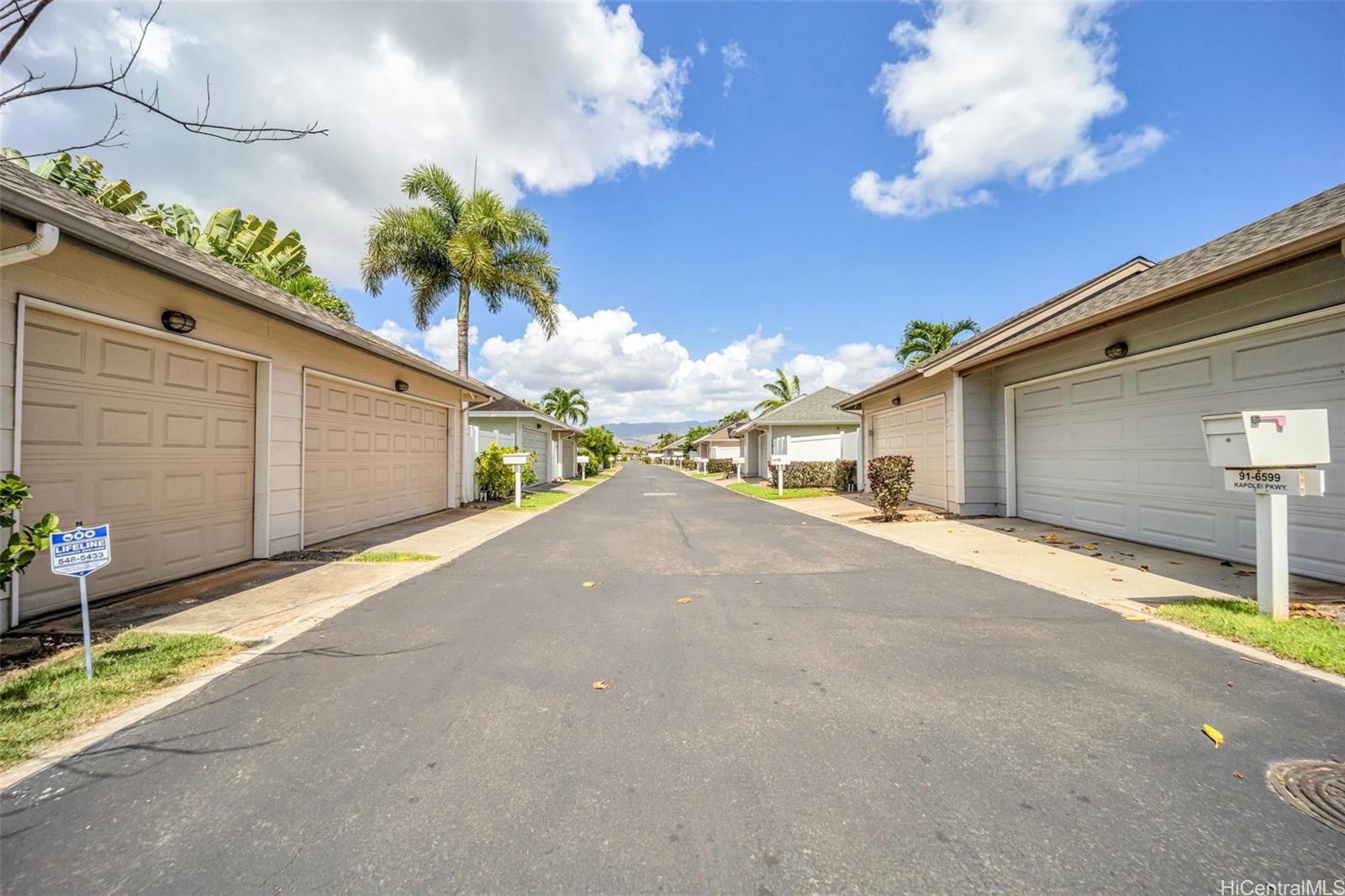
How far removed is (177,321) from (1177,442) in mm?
12539

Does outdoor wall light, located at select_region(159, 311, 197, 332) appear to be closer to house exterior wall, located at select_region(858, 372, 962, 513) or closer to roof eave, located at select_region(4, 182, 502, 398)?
roof eave, located at select_region(4, 182, 502, 398)

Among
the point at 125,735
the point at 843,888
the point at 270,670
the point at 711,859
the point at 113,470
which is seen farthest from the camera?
the point at 113,470

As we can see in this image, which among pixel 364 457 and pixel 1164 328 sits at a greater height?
A: pixel 1164 328

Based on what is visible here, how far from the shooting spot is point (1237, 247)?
698 cm

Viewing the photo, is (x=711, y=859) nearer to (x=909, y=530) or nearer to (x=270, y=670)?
(x=270, y=670)

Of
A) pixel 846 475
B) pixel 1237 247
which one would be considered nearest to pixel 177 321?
pixel 1237 247

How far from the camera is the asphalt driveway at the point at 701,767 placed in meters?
1.91

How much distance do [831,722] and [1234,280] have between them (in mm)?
7590

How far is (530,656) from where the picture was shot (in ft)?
12.7

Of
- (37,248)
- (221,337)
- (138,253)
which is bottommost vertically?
(221,337)

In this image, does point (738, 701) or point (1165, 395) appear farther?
point (1165, 395)

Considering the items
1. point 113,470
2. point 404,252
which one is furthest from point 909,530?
point 404,252

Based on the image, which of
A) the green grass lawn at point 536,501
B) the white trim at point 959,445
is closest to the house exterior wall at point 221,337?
the green grass lawn at point 536,501

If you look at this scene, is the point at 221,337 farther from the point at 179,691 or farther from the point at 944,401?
the point at 944,401
